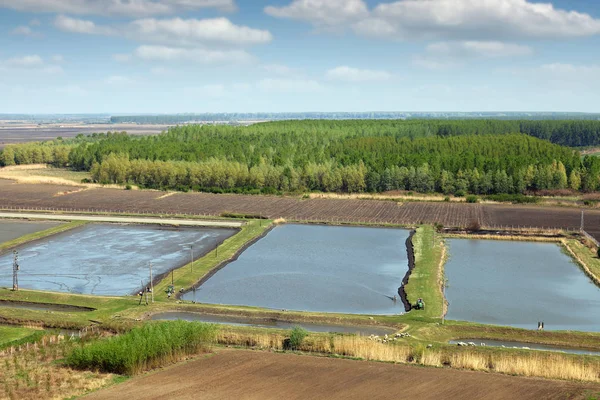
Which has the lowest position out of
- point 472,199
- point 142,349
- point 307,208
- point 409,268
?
point 409,268

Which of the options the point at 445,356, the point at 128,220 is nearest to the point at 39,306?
the point at 445,356

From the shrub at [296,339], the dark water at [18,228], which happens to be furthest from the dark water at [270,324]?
the dark water at [18,228]

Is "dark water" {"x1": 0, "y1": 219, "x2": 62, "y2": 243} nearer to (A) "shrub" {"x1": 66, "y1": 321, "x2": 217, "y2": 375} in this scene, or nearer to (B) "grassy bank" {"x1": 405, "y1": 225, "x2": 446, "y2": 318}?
(A) "shrub" {"x1": 66, "y1": 321, "x2": 217, "y2": 375}

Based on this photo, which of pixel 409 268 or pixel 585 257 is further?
pixel 585 257

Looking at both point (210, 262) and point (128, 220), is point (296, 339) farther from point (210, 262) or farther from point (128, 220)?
point (128, 220)

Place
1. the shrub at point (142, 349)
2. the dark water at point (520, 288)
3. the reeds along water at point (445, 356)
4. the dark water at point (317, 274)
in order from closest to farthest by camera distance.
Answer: the reeds along water at point (445, 356) < the shrub at point (142, 349) < the dark water at point (520, 288) < the dark water at point (317, 274)

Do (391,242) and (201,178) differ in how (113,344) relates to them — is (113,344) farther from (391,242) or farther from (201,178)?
(201,178)

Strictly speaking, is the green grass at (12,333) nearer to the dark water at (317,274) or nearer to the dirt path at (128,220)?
the dark water at (317,274)
